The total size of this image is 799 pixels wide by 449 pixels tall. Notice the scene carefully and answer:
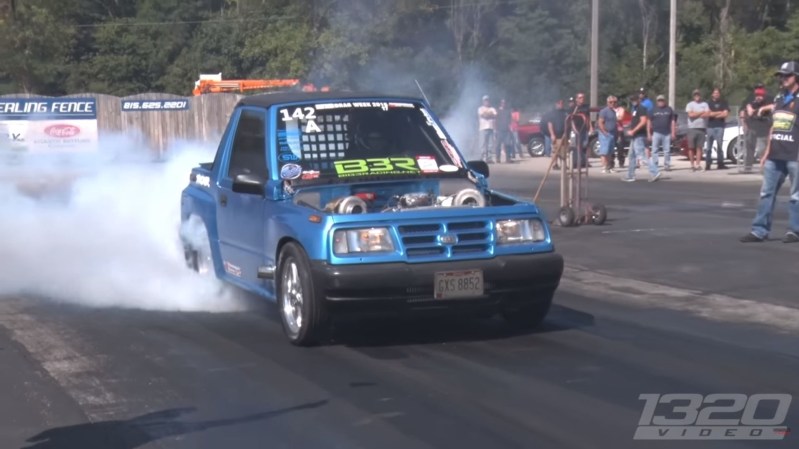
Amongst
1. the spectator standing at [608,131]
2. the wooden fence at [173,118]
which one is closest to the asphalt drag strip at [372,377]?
the spectator standing at [608,131]

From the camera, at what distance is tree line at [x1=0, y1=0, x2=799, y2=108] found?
94.5 feet

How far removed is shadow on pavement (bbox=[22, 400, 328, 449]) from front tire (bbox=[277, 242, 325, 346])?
144 centimetres

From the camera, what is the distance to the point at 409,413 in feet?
22.4

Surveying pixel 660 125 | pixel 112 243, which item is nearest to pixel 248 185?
pixel 112 243

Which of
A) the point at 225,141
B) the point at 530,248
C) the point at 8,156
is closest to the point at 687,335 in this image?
the point at 530,248

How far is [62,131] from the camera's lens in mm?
36719

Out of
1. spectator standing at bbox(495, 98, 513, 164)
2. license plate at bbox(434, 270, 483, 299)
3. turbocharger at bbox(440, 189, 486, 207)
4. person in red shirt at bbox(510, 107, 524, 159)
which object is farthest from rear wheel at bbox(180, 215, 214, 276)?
person in red shirt at bbox(510, 107, 524, 159)

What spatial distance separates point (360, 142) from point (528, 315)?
78.0 inches

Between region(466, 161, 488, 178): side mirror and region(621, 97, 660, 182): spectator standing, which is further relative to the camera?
region(621, 97, 660, 182): spectator standing

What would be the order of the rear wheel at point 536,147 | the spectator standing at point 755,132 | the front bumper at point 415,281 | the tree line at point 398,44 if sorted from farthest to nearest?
1. the rear wheel at point 536,147
2. the tree line at point 398,44
3. the spectator standing at point 755,132
4. the front bumper at point 415,281

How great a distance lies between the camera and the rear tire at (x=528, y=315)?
901 centimetres

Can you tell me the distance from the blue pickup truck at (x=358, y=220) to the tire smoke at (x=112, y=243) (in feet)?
2.34

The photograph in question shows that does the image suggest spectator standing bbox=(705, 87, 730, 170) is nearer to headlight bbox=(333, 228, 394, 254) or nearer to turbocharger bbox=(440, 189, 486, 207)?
turbocharger bbox=(440, 189, 486, 207)

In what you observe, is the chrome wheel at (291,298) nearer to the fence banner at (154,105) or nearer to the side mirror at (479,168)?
the side mirror at (479,168)
